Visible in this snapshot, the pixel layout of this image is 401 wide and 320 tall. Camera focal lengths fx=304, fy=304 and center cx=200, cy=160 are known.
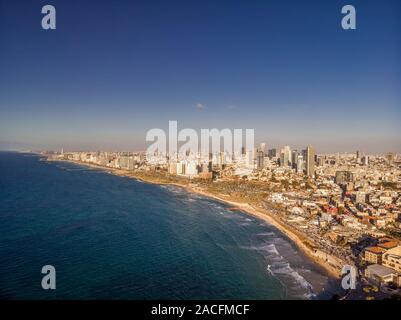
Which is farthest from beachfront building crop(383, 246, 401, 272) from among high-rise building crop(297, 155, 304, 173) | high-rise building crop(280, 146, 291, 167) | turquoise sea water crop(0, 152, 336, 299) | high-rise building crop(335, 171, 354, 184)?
high-rise building crop(280, 146, 291, 167)

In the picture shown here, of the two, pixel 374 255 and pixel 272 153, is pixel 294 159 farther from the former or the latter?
A: pixel 374 255

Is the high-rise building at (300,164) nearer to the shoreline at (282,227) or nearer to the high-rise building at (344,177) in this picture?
the high-rise building at (344,177)

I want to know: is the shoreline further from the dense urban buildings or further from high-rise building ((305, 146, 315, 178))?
high-rise building ((305, 146, 315, 178))

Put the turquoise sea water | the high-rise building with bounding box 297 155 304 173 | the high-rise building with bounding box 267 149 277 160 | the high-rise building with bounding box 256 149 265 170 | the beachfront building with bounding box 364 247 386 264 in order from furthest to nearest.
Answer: the high-rise building with bounding box 267 149 277 160
the high-rise building with bounding box 256 149 265 170
the high-rise building with bounding box 297 155 304 173
the beachfront building with bounding box 364 247 386 264
the turquoise sea water

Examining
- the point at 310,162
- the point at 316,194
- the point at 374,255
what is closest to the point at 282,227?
the point at 374,255

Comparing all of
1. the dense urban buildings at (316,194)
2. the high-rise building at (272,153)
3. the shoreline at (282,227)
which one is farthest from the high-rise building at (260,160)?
the shoreline at (282,227)

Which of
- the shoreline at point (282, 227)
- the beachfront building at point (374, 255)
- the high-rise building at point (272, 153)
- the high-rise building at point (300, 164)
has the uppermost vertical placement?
the high-rise building at point (272, 153)
